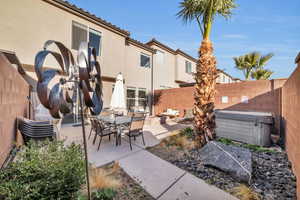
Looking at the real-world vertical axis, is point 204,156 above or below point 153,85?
below

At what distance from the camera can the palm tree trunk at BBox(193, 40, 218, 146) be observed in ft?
15.3

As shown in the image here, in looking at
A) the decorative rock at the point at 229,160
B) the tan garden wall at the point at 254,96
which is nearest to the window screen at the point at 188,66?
the tan garden wall at the point at 254,96

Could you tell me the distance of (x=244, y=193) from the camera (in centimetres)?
258

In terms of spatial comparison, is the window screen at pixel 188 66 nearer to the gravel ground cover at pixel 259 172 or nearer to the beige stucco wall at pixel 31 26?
the beige stucco wall at pixel 31 26

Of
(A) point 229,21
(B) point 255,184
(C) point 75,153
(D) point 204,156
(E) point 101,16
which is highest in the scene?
(E) point 101,16

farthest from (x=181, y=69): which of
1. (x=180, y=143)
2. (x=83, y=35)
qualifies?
(x=180, y=143)

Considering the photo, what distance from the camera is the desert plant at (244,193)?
2498 mm

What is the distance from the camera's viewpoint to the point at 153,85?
1288 cm

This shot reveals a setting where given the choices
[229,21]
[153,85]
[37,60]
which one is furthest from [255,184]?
[153,85]

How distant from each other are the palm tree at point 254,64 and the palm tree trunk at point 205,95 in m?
14.0

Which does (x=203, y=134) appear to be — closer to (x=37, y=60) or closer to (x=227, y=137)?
(x=227, y=137)

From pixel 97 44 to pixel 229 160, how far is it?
→ 9.06 m

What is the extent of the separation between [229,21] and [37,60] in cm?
640

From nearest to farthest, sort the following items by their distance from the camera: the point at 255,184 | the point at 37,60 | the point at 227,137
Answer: the point at 37,60
the point at 255,184
the point at 227,137
